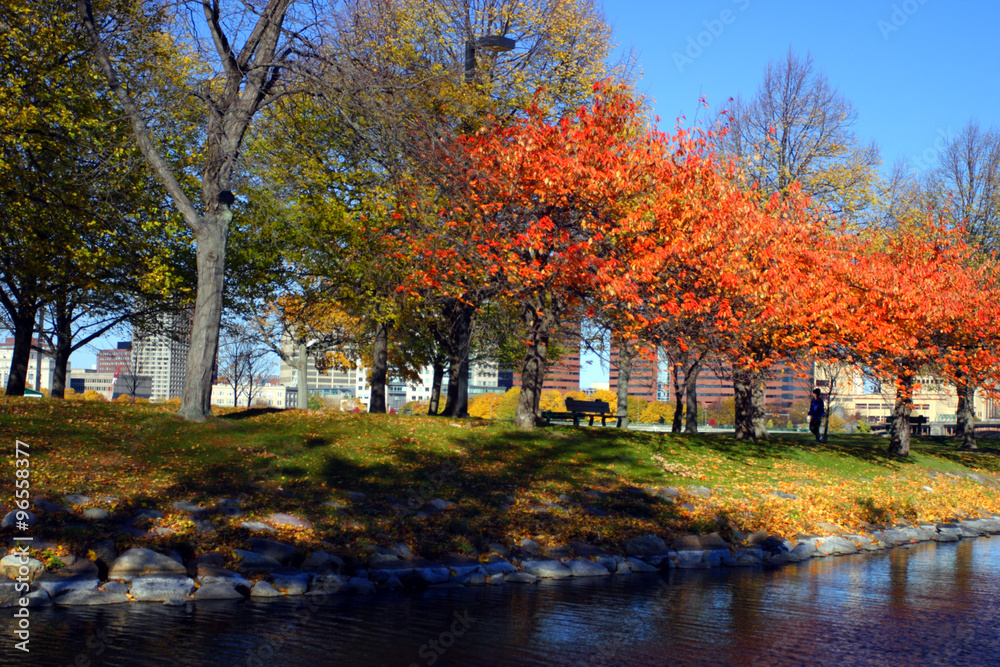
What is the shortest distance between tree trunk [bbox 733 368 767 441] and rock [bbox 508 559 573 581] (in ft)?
39.9

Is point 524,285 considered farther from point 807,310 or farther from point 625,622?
point 625,622

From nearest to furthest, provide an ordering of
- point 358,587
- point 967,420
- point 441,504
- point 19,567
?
point 19,567 < point 358,587 < point 441,504 < point 967,420

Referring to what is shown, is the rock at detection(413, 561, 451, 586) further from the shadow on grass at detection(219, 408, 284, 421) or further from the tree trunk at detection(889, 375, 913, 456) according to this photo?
the tree trunk at detection(889, 375, 913, 456)

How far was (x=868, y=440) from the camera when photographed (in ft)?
109

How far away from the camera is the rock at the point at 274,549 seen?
10367 millimetres

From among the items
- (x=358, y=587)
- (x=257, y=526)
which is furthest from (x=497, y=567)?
(x=257, y=526)

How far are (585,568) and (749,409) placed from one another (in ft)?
47.9

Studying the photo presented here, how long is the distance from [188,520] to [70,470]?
2.26 m

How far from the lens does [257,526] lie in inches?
428

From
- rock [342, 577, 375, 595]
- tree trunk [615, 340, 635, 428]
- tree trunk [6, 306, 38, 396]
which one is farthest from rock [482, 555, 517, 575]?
tree trunk [6, 306, 38, 396]

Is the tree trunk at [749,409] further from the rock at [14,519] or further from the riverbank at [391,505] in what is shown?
the rock at [14,519]

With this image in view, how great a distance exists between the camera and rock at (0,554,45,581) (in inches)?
347

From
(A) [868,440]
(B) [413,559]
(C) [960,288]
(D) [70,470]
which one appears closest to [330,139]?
(D) [70,470]

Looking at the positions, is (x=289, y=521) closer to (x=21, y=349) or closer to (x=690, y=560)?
(x=690, y=560)
